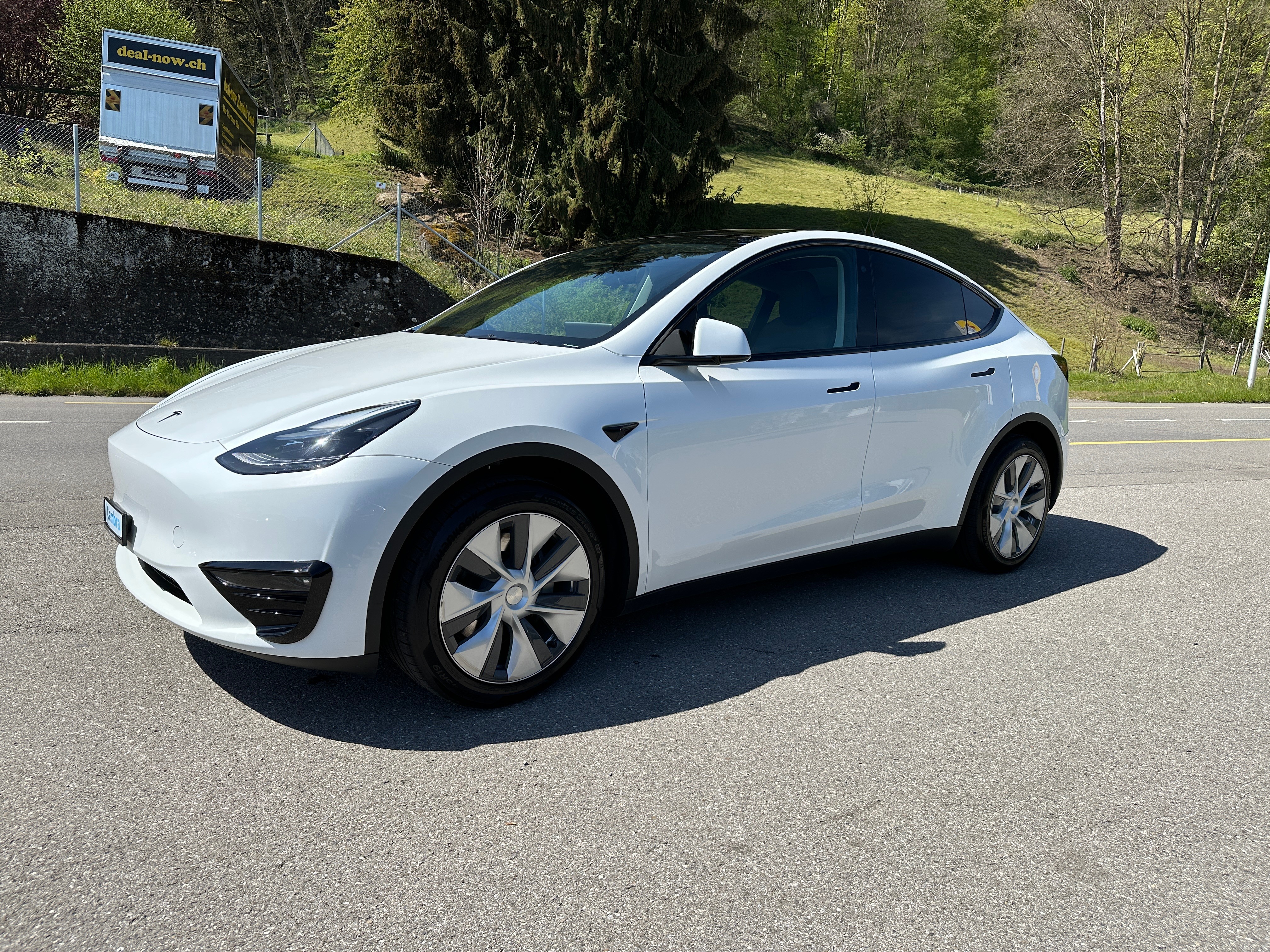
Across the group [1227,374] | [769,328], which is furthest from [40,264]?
[1227,374]

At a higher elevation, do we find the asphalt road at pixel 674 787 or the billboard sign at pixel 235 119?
the billboard sign at pixel 235 119

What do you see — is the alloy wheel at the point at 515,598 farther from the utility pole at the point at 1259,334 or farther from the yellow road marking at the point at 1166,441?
the utility pole at the point at 1259,334

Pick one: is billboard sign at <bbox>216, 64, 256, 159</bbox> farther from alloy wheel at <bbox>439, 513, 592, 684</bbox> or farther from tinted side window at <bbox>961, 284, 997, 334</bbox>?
alloy wheel at <bbox>439, 513, 592, 684</bbox>

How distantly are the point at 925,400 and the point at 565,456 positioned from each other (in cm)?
199

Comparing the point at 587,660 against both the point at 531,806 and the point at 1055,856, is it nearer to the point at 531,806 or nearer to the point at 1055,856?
the point at 531,806

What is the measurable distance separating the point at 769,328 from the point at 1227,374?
35.2m

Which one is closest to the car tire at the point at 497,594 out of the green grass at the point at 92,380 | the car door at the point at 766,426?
the car door at the point at 766,426

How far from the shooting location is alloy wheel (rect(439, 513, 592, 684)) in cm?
305

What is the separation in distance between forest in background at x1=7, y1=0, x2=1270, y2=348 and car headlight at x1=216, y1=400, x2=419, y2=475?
60.4ft

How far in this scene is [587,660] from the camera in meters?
3.68

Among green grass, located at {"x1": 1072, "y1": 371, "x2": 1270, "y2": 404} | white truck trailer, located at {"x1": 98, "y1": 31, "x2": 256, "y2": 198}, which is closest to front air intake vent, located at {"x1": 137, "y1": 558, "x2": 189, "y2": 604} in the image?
green grass, located at {"x1": 1072, "y1": 371, "x2": 1270, "y2": 404}

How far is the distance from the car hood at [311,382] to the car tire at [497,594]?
0.47m

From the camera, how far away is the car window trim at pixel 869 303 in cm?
363

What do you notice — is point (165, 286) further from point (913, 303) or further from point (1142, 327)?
point (1142, 327)
